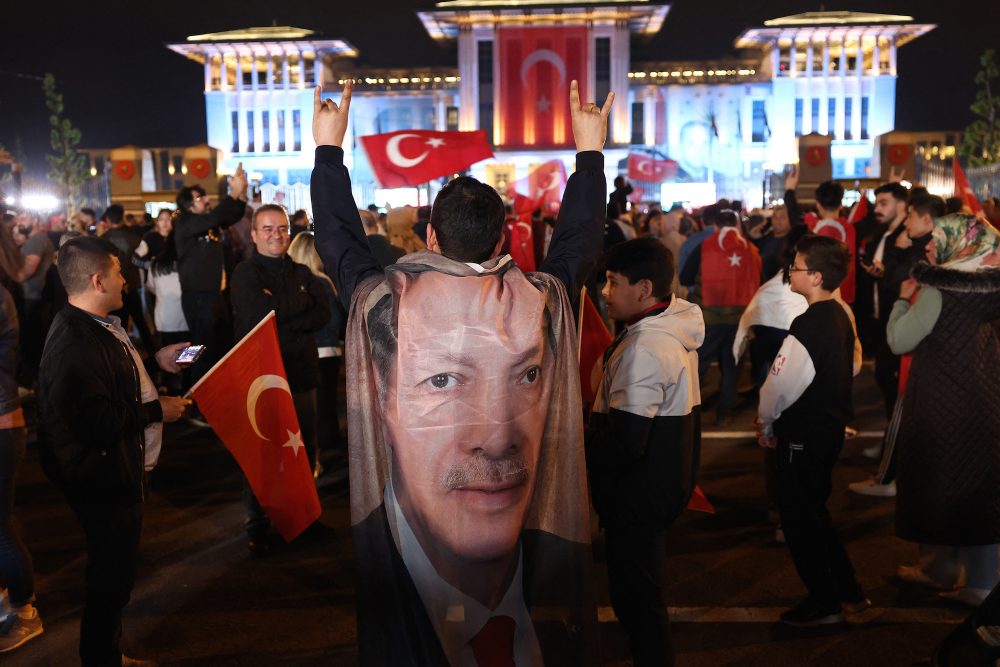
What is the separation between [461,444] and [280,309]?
11.0ft

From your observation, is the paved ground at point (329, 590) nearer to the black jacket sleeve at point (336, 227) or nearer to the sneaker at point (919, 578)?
the sneaker at point (919, 578)

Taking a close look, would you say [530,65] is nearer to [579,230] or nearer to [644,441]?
[644,441]

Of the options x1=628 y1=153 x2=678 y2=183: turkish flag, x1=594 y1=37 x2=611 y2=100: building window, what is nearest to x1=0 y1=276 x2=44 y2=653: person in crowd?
x1=628 y1=153 x2=678 y2=183: turkish flag

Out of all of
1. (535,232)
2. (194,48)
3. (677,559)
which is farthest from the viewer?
(194,48)

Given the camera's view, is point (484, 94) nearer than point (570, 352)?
No

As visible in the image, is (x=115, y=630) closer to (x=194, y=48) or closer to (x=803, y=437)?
(x=803, y=437)

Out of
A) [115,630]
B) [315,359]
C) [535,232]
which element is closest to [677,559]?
[315,359]

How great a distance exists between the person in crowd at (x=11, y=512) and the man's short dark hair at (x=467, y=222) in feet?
8.64

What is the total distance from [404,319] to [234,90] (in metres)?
66.4

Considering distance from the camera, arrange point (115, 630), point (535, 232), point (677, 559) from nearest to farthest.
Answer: point (115, 630)
point (677, 559)
point (535, 232)

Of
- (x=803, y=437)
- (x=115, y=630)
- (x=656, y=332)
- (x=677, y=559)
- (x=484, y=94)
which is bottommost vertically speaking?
(x=677, y=559)

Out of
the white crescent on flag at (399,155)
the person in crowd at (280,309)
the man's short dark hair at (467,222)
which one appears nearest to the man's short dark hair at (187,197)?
the white crescent on flag at (399,155)

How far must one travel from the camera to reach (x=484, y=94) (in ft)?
194

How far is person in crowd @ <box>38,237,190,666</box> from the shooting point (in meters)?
3.65
